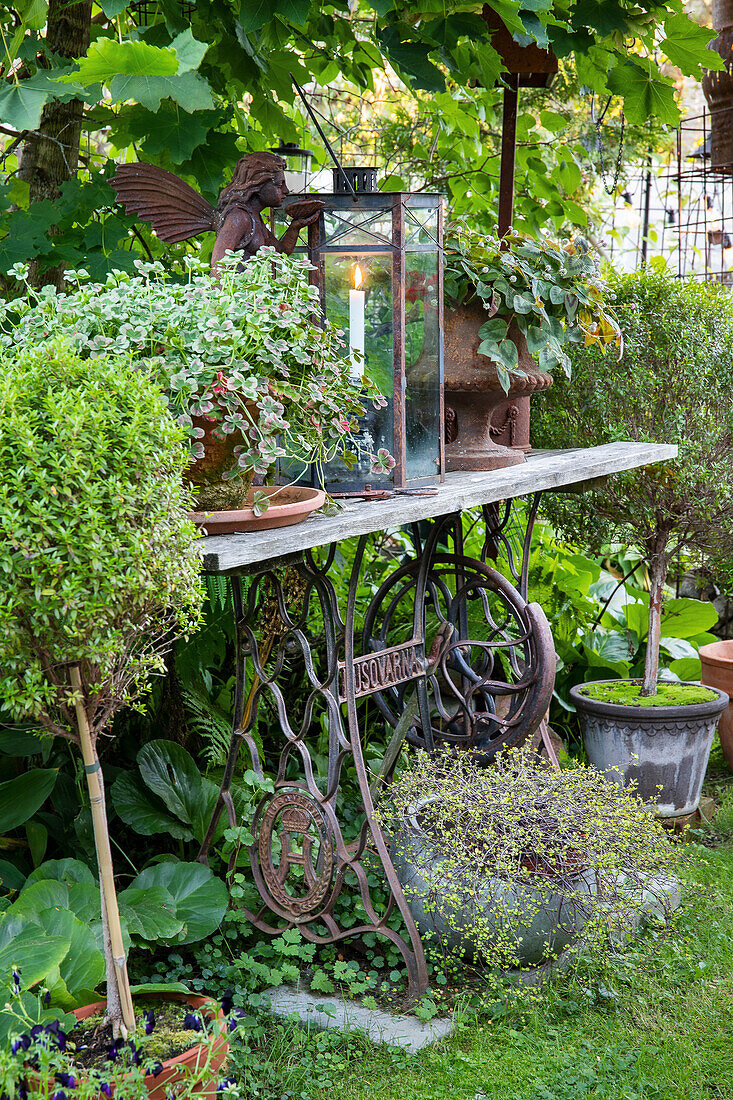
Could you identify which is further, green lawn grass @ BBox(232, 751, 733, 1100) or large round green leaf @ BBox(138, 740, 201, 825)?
large round green leaf @ BBox(138, 740, 201, 825)

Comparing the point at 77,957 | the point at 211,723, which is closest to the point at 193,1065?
the point at 77,957

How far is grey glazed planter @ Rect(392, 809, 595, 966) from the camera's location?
230 cm

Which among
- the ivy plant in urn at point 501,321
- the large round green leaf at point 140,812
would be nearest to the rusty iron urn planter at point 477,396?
the ivy plant in urn at point 501,321

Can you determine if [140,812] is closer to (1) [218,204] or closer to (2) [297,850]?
(2) [297,850]

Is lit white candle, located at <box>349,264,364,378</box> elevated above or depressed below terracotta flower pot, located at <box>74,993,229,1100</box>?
above

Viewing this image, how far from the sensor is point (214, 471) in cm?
178

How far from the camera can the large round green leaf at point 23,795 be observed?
2346mm

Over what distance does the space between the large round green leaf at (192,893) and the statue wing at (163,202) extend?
4.80 ft

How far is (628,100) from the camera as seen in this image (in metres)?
2.67

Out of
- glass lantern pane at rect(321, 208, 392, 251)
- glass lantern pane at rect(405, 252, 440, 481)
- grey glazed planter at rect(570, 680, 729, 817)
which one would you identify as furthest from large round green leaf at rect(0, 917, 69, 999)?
grey glazed planter at rect(570, 680, 729, 817)

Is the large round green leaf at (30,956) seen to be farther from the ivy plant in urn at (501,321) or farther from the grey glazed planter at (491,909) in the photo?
the ivy plant in urn at (501,321)

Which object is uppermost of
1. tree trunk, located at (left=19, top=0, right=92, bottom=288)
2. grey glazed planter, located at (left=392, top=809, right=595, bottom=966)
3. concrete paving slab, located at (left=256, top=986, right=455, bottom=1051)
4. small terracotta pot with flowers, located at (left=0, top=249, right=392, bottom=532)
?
tree trunk, located at (left=19, top=0, right=92, bottom=288)

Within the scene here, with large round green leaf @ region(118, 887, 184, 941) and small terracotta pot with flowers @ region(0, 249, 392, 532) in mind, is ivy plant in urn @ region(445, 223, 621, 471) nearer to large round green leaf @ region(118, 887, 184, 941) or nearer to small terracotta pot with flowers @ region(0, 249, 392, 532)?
small terracotta pot with flowers @ region(0, 249, 392, 532)

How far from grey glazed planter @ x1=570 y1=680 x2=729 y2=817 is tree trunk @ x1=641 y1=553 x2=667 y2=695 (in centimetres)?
21
